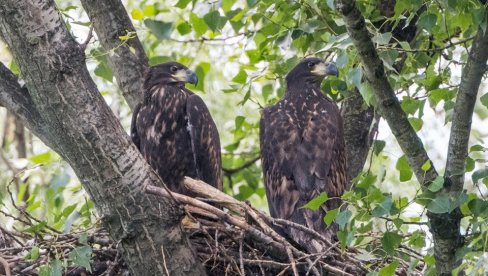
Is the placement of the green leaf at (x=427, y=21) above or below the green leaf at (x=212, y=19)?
below

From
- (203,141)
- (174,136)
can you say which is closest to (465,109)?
(203,141)

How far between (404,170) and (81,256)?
1.64 m

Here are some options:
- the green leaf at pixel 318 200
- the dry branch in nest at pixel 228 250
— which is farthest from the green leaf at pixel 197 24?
the green leaf at pixel 318 200

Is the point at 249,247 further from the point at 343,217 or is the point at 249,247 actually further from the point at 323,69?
the point at 323,69

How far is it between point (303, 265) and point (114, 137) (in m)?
1.41

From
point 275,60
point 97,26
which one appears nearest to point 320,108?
point 275,60

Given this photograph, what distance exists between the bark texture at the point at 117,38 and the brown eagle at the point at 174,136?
7.1 inches

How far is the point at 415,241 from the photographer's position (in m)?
4.72

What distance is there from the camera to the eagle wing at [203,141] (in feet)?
22.4

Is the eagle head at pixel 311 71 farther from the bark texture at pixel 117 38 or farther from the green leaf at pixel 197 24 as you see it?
the bark texture at pixel 117 38

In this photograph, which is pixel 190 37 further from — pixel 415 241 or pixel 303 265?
pixel 415 241

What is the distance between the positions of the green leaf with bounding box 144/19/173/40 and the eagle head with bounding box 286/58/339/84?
138 centimetres

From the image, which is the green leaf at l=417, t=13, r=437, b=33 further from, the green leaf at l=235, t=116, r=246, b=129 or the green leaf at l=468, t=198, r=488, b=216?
the green leaf at l=235, t=116, r=246, b=129

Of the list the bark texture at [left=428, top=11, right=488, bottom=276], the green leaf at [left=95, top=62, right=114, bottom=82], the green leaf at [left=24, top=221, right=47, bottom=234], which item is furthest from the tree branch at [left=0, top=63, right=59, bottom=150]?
the bark texture at [left=428, top=11, right=488, bottom=276]
